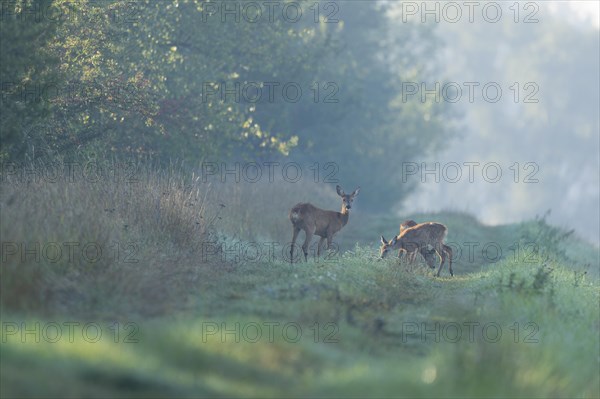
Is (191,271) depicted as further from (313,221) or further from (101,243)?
(313,221)

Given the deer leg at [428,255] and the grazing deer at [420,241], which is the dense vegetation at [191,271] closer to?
the grazing deer at [420,241]

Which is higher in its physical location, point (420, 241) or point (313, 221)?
point (313, 221)

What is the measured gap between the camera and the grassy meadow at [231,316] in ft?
31.7

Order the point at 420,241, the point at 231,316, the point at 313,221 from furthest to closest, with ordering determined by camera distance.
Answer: the point at 313,221 → the point at 420,241 → the point at 231,316

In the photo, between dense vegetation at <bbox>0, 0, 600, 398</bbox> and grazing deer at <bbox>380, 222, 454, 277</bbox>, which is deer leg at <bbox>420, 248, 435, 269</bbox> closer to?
grazing deer at <bbox>380, 222, 454, 277</bbox>

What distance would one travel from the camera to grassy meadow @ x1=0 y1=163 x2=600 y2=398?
965 cm

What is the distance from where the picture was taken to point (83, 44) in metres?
23.1

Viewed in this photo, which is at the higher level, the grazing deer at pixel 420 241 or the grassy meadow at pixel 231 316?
the grazing deer at pixel 420 241

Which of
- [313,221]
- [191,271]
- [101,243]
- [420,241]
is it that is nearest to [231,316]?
[101,243]

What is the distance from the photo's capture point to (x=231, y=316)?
1256cm

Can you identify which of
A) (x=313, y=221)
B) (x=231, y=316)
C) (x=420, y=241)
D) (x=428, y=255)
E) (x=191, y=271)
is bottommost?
(x=231, y=316)

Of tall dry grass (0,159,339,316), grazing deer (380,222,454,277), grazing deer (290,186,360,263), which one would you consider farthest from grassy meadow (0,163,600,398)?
grazing deer (290,186,360,263)

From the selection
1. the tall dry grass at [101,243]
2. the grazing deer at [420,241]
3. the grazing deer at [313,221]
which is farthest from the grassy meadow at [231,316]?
the grazing deer at [313,221]

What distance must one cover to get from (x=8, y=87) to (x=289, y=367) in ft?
29.9
